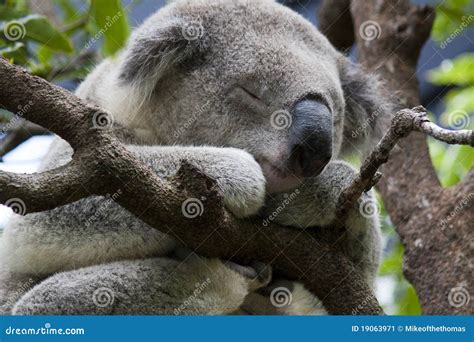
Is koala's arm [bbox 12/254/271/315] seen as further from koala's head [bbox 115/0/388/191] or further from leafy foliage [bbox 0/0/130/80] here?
leafy foliage [bbox 0/0/130/80]

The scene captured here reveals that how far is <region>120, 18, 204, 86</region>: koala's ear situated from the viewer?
3549 millimetres

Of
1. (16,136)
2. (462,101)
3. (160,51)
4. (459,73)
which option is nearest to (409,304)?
(462,101)

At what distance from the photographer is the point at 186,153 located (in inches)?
120

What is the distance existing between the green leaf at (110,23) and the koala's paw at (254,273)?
1.85 m

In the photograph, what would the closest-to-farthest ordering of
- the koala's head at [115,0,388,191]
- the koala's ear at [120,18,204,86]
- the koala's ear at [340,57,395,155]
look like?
the koala's head at [115,0,388,191], the koala's ear at [120,18,204,86], the koala's ear at [340,57,395,155]

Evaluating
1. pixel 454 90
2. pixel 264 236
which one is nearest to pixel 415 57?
pixel 454 90

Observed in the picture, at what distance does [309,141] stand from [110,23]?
5.65ft

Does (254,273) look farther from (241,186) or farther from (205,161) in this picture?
(205,161)

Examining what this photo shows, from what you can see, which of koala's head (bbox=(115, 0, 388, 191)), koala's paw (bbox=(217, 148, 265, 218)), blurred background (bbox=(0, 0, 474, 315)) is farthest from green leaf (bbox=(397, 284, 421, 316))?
koala's paw (bbox=(217, 148, 265, 218))

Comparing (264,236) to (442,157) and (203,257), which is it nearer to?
(203,257)

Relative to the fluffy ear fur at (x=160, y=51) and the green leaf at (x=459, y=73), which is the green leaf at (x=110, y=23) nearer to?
the fluffy ear fur at (x=160, y=51)

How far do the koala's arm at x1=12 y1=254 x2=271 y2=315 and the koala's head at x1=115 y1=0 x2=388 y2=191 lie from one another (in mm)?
487

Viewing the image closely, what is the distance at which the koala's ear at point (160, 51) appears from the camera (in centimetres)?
355

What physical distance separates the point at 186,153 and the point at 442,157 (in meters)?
3.54
